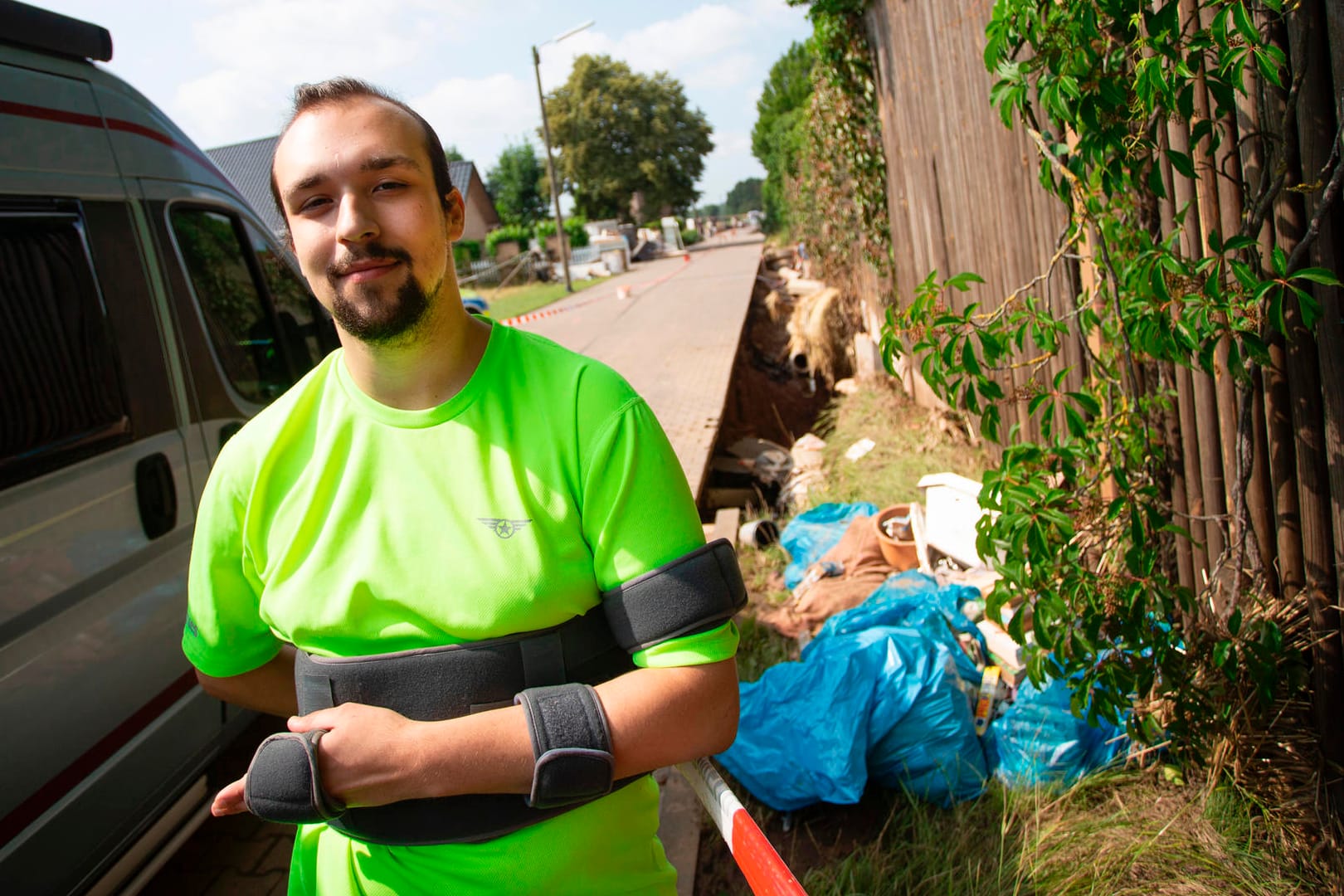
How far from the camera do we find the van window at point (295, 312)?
420 centimetres

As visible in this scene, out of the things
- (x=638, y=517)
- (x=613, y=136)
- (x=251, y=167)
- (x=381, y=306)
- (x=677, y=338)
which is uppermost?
(x=613, y=136)

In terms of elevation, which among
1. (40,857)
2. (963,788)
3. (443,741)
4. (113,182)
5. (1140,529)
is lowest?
(963,788)

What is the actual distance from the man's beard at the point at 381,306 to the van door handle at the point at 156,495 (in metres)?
2.08

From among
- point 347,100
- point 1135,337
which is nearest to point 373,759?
point 347,100

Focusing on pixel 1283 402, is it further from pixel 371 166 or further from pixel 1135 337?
pixel 371 166

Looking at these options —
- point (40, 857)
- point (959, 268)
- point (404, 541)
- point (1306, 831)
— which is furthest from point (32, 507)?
point (959, 268)

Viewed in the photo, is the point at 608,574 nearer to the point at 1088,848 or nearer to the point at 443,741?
the point at 443,741

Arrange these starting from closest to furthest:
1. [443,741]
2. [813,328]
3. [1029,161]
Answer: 1. [443,741]
2. [1029,161]
3. [813,328]

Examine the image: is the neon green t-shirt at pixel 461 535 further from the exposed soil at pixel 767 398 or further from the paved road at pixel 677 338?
the exposed soil at pixel 767 398

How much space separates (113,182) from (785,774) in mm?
2954

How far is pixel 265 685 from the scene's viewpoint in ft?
5.20

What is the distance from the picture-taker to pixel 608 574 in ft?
4.15

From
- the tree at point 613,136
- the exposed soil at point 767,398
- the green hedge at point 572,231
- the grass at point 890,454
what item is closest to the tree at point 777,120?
the tree at point 613,136

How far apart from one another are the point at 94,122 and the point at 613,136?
57.0m
